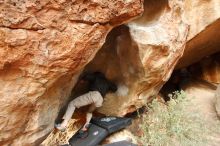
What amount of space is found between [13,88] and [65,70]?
1.56 ft

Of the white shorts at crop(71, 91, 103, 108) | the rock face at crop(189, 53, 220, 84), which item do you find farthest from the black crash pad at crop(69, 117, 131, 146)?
the rock face at crop(189, 53, 220, 84)

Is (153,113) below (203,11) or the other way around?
below

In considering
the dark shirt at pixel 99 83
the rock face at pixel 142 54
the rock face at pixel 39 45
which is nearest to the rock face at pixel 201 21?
the rock face at pixel 142 54

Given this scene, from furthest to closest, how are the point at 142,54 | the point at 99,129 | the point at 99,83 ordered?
the point at 99,83, the point at 142,54, the point at 99,129

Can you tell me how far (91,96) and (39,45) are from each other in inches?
52.8

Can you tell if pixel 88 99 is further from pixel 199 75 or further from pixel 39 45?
pixel 199 75

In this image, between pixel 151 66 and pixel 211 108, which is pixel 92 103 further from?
pixel 211 108

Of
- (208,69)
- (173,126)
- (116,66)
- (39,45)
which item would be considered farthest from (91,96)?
(208,69)

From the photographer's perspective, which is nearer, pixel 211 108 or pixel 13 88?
pixel 13 88

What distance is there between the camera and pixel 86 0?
286 cm

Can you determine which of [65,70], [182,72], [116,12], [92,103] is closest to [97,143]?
[92,103]

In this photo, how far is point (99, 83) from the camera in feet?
14.0

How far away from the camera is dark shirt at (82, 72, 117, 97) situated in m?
4.23

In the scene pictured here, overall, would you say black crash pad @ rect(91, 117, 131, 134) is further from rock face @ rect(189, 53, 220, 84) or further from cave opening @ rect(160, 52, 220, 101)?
rock face @ rect(189, 53, 220, 84)
